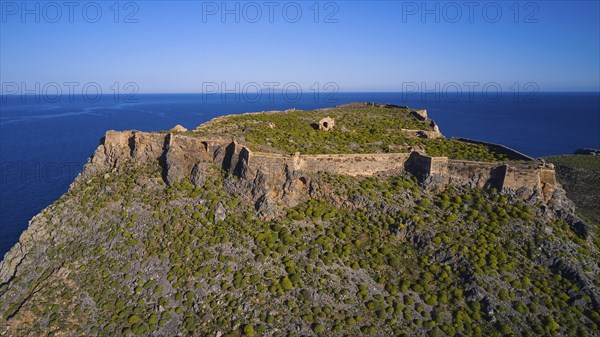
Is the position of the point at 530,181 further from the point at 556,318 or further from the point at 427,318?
the point at 427,318

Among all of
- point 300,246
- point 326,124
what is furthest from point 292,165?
point 326,124

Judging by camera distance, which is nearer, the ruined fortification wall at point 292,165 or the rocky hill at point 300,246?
the rocky hill at point 300,246

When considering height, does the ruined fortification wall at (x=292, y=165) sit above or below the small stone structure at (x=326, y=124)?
below

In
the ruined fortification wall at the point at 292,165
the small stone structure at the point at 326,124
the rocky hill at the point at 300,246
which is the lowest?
the rocky hill at the point at 300,246

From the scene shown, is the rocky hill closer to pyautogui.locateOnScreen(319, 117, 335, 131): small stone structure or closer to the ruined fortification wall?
the ruined fortification wall

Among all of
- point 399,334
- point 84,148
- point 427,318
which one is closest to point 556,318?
point 427,318

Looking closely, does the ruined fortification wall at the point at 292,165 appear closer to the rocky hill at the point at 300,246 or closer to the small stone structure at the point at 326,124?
the rocky hill at the point at 300,246

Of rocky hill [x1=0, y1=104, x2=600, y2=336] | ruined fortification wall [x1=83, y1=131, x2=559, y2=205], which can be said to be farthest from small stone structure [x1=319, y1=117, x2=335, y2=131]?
ruined fortification wall [x1=83, y1=131, x2=559, y2=205]

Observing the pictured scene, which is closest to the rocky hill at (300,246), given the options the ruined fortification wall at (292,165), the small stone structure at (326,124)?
the ruined fortification wall at (292,165)
